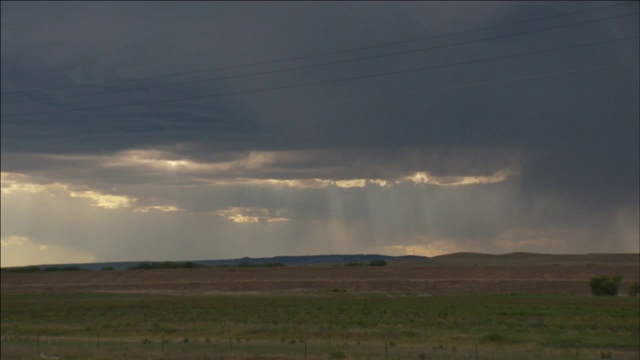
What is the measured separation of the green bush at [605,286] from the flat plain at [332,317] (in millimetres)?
1511

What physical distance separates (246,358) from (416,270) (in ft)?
336

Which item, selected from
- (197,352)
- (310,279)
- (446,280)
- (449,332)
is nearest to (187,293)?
(310,279)

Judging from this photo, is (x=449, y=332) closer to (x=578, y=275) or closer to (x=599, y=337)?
(x=599, y=337)

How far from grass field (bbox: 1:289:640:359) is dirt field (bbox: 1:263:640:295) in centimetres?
1507

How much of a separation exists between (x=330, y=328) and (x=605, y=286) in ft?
178

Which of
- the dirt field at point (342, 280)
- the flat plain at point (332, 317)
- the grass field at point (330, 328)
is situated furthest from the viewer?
the dirt field at point (342, 280)

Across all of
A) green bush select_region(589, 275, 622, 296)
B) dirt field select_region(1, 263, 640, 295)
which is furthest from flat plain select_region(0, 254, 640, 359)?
green bush select_region(589, 275, 622, 296)

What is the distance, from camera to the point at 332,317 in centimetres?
6291

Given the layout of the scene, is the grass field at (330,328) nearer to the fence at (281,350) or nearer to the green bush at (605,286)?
the fence at (281,350)

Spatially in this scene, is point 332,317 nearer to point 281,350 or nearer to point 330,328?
point 330,328

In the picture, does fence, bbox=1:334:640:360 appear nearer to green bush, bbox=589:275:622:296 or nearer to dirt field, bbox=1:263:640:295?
dirt field, bbox=1:263:640:295

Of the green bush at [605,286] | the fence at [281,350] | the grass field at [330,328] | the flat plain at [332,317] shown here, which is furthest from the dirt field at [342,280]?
the fence at [281,350]

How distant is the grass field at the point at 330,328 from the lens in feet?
124

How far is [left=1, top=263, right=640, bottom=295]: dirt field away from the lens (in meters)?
105
